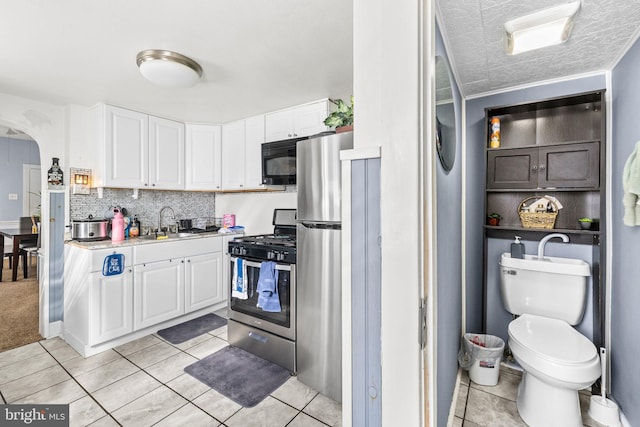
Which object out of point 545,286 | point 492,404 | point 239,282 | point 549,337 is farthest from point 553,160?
point 239,282

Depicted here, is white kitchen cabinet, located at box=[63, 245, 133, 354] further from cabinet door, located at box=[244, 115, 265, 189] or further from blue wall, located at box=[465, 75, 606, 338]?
blue wall, located at box=[465, 75, 606, 338]

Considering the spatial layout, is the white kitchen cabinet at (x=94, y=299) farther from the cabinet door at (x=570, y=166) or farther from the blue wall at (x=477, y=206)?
the cabinet door at (x=570, y=166)

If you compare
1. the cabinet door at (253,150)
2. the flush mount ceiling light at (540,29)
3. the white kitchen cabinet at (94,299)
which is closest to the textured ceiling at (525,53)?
the flush mount ceiling light at (540,29)

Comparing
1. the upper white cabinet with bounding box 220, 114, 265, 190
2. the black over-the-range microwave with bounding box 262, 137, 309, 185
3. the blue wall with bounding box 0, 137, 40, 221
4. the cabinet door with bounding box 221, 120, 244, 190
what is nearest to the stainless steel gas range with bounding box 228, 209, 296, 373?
the black over-the-range microwave with bounding box 262, 137, 309, 185

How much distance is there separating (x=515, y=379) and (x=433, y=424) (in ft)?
6.09

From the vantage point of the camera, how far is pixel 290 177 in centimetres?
283

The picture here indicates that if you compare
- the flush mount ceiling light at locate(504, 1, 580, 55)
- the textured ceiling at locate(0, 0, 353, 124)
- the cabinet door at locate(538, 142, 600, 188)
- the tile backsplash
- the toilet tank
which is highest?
the textured ceiling at locate(0, 0, 353, 124)

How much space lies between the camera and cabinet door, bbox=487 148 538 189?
7.07 ft

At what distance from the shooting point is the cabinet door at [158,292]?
2.70 m

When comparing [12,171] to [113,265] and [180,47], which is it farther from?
[180,47]

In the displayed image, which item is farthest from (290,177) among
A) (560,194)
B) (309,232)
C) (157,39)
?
(560,194)

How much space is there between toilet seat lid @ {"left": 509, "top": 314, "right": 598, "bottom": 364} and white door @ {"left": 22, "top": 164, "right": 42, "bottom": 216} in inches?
305

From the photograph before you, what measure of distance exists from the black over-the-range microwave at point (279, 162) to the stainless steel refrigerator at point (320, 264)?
2.50 feet

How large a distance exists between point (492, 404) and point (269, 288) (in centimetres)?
167
